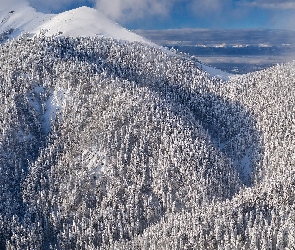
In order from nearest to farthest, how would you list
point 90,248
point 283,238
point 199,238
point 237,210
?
1. point 283,238
2. point 199,238
3. point 237,210
4. point 90,248

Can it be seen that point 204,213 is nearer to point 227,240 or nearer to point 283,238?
point 227,240

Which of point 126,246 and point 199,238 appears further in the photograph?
point 126,246

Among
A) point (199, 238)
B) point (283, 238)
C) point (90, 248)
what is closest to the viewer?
point (283, 238)

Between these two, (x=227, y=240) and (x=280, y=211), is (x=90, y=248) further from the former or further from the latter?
(x=280, y=211)

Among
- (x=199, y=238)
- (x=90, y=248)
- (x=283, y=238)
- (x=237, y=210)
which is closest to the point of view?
(x=283, y=238)

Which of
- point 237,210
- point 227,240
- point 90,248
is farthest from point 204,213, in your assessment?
point 90,248

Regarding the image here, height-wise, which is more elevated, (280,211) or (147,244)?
(280,211)

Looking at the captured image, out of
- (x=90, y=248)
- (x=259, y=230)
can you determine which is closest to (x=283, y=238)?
(x=259, y=230)

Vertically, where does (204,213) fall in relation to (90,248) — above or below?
above

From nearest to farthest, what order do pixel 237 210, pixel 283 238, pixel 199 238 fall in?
pixel 283 238
pixel 199 238
pixel 237 210
